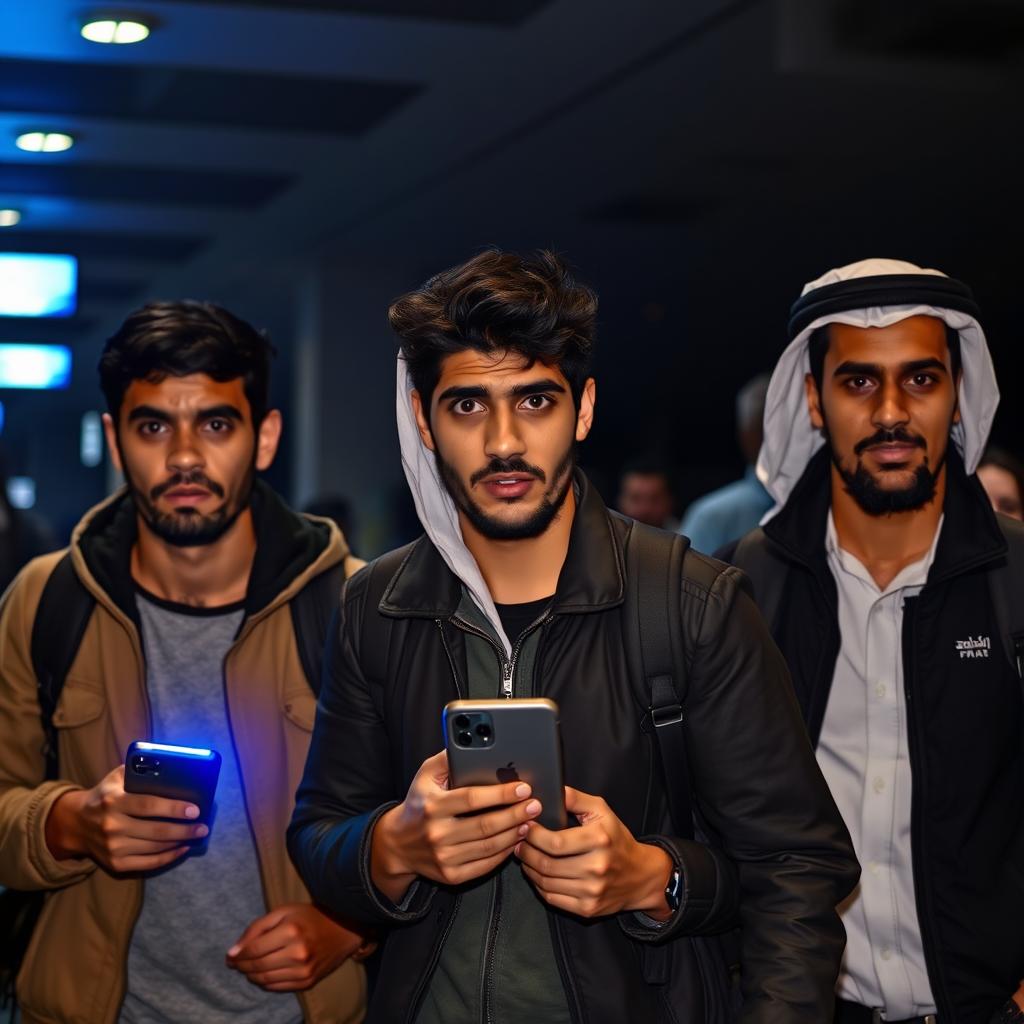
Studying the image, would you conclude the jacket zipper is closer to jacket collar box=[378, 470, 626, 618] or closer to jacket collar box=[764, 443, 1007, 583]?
jacket collar box=[764, 443, 1007, 583]

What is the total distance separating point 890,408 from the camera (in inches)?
116

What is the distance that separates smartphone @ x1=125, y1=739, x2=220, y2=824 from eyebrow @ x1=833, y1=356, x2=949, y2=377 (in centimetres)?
143

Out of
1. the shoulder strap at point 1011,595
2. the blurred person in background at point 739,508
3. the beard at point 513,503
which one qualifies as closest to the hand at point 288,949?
the beard at point 513,503

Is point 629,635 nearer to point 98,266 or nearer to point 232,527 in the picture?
point 232,527

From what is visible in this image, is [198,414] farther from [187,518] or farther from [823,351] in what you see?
[823,351]

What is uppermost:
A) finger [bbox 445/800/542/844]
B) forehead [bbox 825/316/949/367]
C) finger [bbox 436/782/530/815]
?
forehead [bbox 825/316/949/367]

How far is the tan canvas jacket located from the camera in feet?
9.78

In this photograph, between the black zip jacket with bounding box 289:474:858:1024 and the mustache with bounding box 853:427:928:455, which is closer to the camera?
the black zip jacket with bounding box 289:474:858:1024

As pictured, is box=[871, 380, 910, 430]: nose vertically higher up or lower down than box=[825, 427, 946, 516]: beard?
higher up

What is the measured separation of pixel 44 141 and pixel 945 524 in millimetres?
7566

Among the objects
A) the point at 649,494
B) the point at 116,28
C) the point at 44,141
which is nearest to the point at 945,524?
the point at 116,28

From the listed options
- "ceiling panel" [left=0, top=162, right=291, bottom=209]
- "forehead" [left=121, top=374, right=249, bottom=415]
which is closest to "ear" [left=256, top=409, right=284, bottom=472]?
"forehead" [left=121, top=374, right=249, bottom=415]

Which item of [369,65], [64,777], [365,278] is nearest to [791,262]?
[369,65]

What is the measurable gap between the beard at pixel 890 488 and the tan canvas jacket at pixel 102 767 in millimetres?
1107
